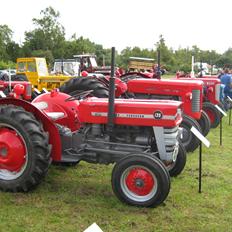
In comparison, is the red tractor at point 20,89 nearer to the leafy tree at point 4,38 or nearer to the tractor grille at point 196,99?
the tractor grille at point 196,99

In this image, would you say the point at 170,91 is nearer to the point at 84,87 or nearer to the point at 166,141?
the point at 84,87

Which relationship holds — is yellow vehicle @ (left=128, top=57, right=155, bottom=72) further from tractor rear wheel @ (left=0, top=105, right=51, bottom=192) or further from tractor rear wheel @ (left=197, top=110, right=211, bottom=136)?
tractor rear wheel @ (left=0, top=105, right=51, bottom=192)

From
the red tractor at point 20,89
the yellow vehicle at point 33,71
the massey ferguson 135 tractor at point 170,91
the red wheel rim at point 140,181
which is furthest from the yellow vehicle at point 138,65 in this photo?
the red wheel rim at point 140,181

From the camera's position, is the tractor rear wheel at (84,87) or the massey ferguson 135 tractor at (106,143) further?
the tractor rear wheel at (84,87)

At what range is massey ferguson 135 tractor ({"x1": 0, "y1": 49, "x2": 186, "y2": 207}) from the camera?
4.14 meters

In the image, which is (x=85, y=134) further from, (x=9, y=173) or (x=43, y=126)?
(x=9, y=173)

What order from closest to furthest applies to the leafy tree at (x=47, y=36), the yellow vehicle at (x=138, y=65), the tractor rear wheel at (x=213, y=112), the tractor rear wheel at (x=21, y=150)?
the tractor rear wheel at (x=21, y=150) < the tractor rear wheel at (x=213, y=112) < the yellow vehicle at (x=138, y=65) < the leafy tree at (x=47, y=36)

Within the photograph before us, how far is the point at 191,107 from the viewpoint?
7.32 metres

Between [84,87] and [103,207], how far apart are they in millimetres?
2885

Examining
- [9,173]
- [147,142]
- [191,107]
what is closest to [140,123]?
[147,142]

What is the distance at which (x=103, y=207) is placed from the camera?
418cm

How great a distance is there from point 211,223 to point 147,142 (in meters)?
1.11

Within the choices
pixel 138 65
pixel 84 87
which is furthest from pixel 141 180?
pixel 138 65

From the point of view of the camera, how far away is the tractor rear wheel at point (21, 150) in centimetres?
431
